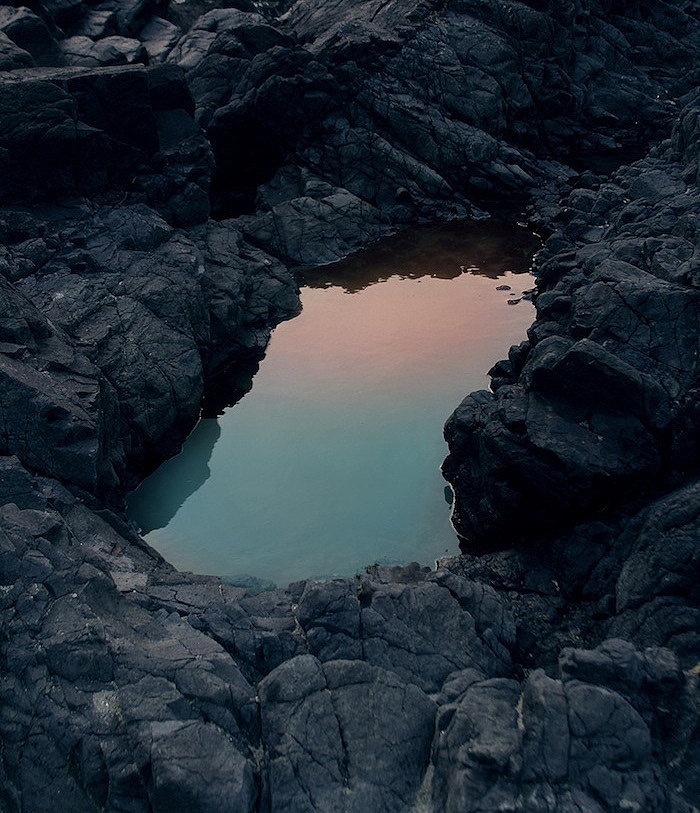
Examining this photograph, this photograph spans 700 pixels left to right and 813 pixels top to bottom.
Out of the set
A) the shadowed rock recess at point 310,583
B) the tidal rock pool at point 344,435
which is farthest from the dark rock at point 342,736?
the tidal rock pool at point 344,435

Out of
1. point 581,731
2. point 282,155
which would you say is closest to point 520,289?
point 282,155

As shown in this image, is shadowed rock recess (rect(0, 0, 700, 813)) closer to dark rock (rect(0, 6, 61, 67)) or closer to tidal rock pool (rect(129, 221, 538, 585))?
dark rock (rect(0, 6, 61, 67))

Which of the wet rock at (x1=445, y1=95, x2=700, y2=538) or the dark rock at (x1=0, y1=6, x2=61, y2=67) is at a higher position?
the dark rock at (x1=0, y1=6, x2=61, y2=67)

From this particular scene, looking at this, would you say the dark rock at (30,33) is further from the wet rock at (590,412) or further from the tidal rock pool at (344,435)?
the wet rock at (590,412)

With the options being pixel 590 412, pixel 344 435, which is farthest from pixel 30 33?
pixel 590 412

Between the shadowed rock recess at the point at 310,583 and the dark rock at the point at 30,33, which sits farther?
the dark rock at the point at 30,33

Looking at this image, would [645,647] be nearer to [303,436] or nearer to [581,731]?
[581,731]

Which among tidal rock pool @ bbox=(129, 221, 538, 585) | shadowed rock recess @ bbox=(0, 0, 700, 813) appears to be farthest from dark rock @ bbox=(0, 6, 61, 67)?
tidal rock pool @ bbox=(129, 221, 538, 585)
